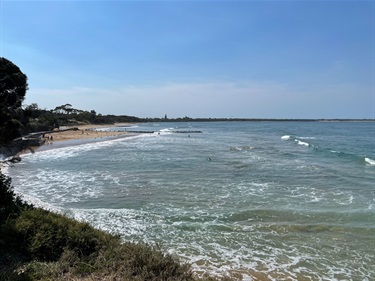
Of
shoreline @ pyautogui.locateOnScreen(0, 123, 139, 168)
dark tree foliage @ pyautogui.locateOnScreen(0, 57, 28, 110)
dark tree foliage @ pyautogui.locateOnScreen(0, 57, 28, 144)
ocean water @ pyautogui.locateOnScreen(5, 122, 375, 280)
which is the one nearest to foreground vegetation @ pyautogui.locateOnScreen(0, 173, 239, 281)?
ocean water @ pyautogui.locateOnScreen(5, 122, 375, 280)

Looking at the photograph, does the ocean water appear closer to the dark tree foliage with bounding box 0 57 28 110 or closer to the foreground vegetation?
the foreground vegetation

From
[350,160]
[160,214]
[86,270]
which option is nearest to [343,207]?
[160,214]

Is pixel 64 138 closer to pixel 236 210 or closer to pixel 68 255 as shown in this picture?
pixel 236 210

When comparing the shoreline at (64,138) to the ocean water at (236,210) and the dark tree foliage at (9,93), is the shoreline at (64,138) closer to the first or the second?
the dark tree foliage at (9,93)

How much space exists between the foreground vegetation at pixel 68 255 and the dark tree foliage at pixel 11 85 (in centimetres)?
1357

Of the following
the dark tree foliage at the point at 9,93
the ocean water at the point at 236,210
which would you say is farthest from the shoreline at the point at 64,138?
the ocean water at the point at 236,210

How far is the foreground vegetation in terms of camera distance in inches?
212

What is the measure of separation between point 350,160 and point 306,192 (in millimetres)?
16717

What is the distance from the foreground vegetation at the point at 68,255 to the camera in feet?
17.7

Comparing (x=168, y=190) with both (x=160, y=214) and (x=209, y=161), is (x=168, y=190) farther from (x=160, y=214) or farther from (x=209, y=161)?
(x=209, y=161)

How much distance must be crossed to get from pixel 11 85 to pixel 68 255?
16.9m

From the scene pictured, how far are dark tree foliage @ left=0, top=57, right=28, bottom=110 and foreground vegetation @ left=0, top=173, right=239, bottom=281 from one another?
44.5 ft

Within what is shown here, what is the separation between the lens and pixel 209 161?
1170 inches

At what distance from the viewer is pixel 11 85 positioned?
19031 millimetres
